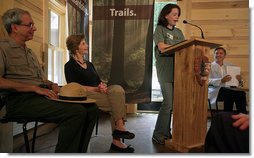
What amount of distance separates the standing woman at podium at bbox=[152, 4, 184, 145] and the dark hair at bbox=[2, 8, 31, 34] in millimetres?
706

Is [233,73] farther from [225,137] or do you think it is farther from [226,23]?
[225,137]

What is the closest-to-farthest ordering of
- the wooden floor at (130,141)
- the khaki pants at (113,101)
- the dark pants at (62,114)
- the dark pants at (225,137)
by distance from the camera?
1. the dark pants at (225,137)
2. the dark pants at (62,114)
3. the wooden floor at (130,141)
4. the khaki pants at (113,101)

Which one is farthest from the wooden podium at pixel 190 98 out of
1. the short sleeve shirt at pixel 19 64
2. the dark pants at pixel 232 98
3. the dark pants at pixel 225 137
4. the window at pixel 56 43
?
the short sleeve shirt at pixel 19 64

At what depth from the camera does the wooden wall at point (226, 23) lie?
1235 mm

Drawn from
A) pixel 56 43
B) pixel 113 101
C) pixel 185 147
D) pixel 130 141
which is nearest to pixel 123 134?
pixel 130 141

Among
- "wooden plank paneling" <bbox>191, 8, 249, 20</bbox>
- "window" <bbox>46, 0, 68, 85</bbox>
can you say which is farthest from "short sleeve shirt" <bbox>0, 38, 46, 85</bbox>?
"wooden plank paneling" <bbox>191, 8, 249, 20</bbox>

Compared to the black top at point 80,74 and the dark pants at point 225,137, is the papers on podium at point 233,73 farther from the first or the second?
the black top at point 80,74

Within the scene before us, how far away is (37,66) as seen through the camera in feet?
4.50

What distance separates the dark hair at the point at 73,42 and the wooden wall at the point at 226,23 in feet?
1.84

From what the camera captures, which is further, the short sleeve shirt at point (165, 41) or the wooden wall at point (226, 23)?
the short sleeve shirt at point (165, 41)

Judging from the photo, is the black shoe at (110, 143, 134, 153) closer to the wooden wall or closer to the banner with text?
the banner with text

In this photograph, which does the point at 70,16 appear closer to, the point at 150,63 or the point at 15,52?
the point at 15,52

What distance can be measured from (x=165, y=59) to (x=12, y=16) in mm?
863

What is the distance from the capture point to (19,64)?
1299 mm
